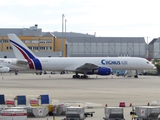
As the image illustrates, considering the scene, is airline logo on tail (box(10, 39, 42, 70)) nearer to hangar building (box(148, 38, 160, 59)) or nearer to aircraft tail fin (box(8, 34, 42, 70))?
aircraft tail fin (box(8, 34, 42, 70))

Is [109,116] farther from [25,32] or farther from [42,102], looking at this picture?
[25,32]

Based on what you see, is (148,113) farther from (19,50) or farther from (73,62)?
(73,62)

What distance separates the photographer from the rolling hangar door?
444 feet

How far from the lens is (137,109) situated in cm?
1722

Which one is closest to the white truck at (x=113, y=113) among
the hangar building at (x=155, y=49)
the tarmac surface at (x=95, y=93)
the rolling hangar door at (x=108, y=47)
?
the tarmac surface at (x=95, y=93)

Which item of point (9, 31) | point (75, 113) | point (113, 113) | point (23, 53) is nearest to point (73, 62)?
point (23, 53)

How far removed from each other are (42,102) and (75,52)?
379 ft

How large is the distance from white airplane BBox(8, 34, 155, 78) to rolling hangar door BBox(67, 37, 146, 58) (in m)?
72.2

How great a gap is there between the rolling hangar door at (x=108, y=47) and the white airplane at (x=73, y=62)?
237 ft

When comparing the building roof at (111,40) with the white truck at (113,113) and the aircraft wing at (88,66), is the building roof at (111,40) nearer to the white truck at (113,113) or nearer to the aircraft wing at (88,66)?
the aircraft wing at (88,66)

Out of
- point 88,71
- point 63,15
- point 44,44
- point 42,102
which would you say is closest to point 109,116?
point 42,102

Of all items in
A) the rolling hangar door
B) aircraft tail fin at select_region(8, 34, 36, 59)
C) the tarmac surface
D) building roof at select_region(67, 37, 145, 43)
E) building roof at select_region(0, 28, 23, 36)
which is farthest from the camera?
building roof at select_region(0, 28, 23, 36)

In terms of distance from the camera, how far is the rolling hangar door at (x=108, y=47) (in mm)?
135250

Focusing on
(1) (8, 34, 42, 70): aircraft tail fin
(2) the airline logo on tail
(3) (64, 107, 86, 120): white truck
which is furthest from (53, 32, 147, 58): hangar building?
(3) (64, 107, 86, 120): white truck
